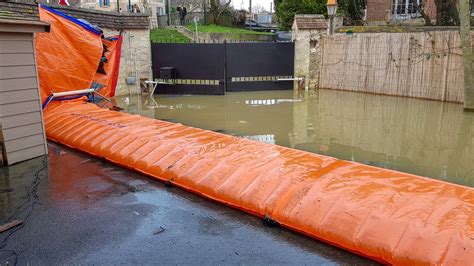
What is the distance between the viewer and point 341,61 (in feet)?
41.8

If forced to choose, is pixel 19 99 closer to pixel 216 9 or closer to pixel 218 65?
pixel 218 65

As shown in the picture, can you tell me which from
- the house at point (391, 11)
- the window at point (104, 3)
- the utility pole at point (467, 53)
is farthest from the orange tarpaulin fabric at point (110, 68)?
the window at point (104, 3)

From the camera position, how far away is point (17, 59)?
18.3 ft

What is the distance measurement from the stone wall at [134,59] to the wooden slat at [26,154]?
6.39m

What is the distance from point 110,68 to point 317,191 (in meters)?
7.88

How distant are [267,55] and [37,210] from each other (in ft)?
32.8

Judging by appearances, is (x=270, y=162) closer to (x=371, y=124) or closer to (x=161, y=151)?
(x=161, y=151)

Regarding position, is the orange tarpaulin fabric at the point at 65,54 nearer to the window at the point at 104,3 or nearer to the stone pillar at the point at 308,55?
the stone pillar at the point at 308,55

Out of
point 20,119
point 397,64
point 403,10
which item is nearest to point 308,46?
point 397,64

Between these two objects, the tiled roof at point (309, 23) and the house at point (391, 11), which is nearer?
the tiled roof at point (309, 23)

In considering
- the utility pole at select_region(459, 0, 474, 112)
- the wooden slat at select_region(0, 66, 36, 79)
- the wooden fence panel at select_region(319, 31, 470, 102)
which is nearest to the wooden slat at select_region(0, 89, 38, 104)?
the wooden slat at select_region(0, 66, 36, 79)

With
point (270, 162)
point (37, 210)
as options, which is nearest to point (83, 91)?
point (37, 210)

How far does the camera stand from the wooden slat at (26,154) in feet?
18.5

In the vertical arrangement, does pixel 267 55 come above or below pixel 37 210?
above
